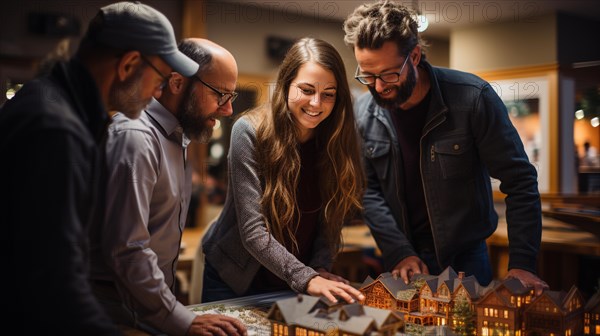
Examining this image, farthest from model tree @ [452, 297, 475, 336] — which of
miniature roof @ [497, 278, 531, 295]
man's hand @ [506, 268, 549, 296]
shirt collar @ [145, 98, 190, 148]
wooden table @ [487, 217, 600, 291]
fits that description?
wooden table @ [487, 217, 600, 291]

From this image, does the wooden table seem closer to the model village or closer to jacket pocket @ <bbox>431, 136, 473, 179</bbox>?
jacket pocket @ <bbox>431, 136, 473, 179</bbox>

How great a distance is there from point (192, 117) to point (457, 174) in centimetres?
114

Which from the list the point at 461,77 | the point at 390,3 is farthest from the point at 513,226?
the point at 390,3

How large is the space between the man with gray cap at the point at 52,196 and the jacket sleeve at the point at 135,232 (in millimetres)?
218

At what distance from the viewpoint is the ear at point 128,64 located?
143cm

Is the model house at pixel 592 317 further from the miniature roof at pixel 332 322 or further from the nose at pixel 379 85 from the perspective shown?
the nose at pixel 379 85

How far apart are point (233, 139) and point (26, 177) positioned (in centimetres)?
103

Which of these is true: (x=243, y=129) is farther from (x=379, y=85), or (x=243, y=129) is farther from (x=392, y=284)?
(x=392, y=284)

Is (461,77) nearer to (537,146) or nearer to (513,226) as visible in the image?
(513,226)

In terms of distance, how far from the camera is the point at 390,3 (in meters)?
2.38

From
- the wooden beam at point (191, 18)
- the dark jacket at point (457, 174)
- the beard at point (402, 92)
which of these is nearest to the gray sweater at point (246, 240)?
the dark jacket at point (457, 174)

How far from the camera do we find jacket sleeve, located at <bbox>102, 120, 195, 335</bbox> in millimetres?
1594

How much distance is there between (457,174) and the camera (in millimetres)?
2453

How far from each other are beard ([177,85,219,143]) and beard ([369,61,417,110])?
2.57 feet
